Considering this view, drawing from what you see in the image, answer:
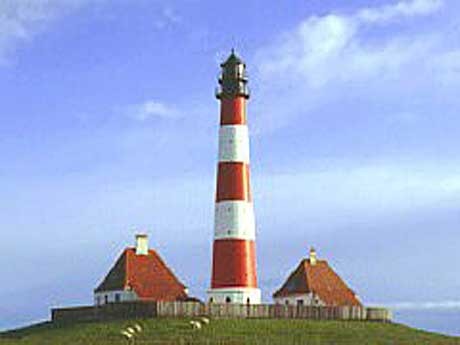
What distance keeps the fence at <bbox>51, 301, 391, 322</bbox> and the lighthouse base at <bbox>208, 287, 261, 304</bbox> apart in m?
1.66

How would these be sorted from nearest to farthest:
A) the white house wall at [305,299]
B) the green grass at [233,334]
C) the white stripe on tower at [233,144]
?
1. the green grass at [233,334]
2. the white stripe on tower at [233,144]
3. the white house wall at [305,299]

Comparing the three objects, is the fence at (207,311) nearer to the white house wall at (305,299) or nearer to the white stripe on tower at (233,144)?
the white house wall at (305,299)

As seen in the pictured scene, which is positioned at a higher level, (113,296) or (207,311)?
(113,296)

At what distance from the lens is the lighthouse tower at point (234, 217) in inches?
2714

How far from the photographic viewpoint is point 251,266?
228ft

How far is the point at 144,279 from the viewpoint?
247 feet

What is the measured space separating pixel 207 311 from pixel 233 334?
650 cm

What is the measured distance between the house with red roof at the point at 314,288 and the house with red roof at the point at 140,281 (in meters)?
8.35

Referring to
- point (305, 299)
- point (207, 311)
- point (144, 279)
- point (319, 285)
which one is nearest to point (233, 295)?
point (207, 311)

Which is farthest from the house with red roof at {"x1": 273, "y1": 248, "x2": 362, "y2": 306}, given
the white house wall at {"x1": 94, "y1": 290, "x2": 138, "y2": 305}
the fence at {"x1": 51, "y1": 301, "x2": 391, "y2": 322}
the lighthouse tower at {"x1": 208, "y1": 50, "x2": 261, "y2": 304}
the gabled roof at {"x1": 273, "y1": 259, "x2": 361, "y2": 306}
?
the white house wall at {"x1": 94, "y1": 290, "x2": 138, "y2": 305}

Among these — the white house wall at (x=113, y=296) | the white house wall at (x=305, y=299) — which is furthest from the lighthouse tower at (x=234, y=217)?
the white house wall at (x=305, y=299)

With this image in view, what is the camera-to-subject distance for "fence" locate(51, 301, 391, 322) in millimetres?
65688

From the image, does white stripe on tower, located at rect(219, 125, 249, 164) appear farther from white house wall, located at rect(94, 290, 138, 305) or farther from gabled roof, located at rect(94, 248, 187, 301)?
white house wall, located at rect(94, 290, 138, 305)

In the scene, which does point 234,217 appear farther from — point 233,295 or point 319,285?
point 319,285
